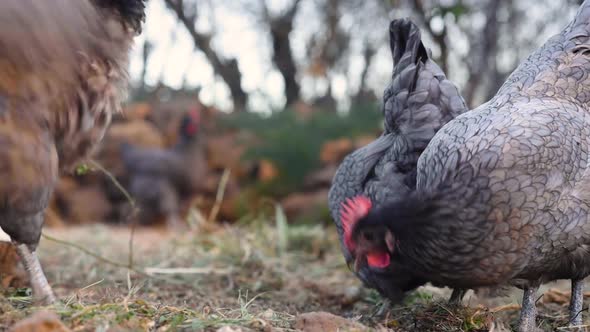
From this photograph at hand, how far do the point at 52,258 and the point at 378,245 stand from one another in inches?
112

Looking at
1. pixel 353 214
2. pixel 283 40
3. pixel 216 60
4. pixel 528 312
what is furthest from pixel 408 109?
pixel 283 40

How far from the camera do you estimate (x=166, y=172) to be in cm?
789

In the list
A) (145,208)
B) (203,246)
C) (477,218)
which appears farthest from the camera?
(145,208)

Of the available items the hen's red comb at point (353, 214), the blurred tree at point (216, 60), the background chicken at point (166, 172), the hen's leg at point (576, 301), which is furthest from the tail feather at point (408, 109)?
the background chicken at point (166, 172)

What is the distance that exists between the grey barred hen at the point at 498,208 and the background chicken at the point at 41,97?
50.8 inches

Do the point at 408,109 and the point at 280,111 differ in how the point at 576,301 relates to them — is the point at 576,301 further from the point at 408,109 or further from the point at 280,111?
the point at 280,111

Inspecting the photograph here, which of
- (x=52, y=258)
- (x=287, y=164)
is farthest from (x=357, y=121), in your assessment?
(x=52, y=258)

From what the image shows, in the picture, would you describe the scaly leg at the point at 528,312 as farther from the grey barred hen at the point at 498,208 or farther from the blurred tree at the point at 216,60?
the blurred tree at the point at 216,60

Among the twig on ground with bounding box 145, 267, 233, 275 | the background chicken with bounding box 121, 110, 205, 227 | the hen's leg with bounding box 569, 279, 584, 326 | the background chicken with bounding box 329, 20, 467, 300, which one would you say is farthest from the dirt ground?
the background chicken with bounding box 121, 110, 205, 227

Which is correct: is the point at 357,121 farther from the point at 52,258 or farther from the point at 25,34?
the point at 25,34

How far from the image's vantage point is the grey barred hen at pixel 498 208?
2.25 meters

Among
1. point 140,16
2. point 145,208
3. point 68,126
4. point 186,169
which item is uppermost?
point 140,16

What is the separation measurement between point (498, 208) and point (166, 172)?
6188mm

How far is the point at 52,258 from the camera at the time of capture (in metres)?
4.33
